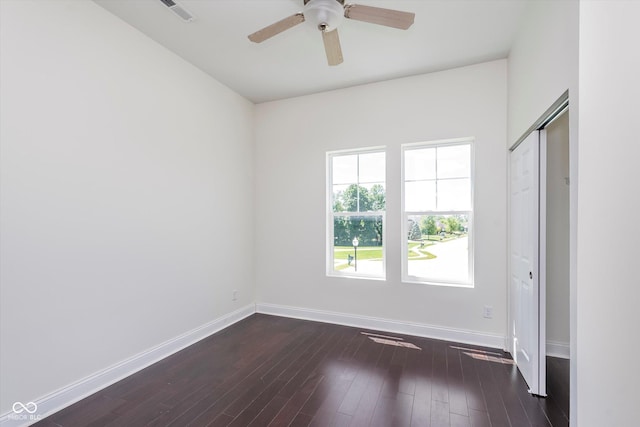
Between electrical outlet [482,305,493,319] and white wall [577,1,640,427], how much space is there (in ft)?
5.44

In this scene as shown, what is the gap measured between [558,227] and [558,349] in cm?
117

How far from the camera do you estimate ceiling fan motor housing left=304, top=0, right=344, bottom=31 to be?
6.32 ft

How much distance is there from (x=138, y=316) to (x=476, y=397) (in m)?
2.86

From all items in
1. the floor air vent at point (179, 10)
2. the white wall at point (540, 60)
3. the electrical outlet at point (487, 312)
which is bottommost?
the electrical outlet at point (487, 312)

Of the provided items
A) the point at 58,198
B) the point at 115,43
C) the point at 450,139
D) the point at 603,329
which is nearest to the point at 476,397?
the point at 603,329

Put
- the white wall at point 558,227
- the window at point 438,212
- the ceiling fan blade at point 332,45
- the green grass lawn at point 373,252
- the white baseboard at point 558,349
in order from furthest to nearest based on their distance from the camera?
the green grass lawn at point 373,252 → the window at point 438,212 → the white baseboard at point 558,349 → the white wall at point 558,227 → the ceiling fan blade at point 332,45

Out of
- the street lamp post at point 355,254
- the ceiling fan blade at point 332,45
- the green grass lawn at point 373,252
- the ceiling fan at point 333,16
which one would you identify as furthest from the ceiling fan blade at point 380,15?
the street lamp post at point 355,254

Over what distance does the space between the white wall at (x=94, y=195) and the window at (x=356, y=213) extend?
1.54 meters

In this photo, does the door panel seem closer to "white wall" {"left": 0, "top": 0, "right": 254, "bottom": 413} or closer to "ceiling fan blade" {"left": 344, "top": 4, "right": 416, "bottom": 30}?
"ceiling fan blade" {"left": 344, "top": 4, "right": 416, "bottom": 30}

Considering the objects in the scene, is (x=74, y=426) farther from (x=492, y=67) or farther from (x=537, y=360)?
(x=492, y=67)

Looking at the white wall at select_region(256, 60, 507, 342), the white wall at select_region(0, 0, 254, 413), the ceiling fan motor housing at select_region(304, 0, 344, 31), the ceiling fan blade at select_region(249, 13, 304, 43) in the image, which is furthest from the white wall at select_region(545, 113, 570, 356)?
the white wall at select_region(0, 0, 254, 413)

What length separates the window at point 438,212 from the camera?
3.25m

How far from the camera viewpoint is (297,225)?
3.95 meters

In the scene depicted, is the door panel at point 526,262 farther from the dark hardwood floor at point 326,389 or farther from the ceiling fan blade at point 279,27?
the ceiling fan blade at point 279,27
